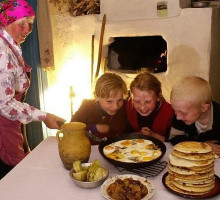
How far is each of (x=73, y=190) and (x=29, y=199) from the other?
0.19 m

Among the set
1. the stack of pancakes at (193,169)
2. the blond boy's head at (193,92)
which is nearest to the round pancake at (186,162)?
the stack of pancakes at (193,169)

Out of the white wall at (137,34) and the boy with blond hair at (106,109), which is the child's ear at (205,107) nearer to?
the boy with blond hair at (106,109)

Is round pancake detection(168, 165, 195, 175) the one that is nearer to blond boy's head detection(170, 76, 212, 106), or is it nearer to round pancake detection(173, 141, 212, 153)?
round pancake detection(173, 141, 212, 153)

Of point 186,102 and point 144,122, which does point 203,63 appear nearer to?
point 144,122

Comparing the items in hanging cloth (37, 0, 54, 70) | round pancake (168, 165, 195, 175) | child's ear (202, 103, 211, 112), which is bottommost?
round pancake (168, 165, 195, 175)

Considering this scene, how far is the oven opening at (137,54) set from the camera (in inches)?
143

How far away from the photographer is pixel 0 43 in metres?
1.99

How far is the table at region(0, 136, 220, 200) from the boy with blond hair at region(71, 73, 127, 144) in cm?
49

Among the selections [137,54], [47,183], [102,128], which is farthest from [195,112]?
[137,54]

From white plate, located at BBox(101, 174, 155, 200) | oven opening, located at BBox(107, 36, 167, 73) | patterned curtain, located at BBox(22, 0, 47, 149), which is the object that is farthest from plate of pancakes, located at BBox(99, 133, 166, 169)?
oven opening, located at BBox(107, 36, 167, 73)

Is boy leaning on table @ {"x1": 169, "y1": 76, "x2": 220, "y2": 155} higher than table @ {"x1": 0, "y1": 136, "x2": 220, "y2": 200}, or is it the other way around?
boy leaning on table @ {"x1": 169, "y1": 76, "x2": 220, "y2": 155}

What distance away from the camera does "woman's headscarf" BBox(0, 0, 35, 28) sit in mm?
2051

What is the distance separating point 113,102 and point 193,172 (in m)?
1.00

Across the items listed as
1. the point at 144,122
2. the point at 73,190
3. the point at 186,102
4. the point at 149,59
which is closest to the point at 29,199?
the point at 73,190
